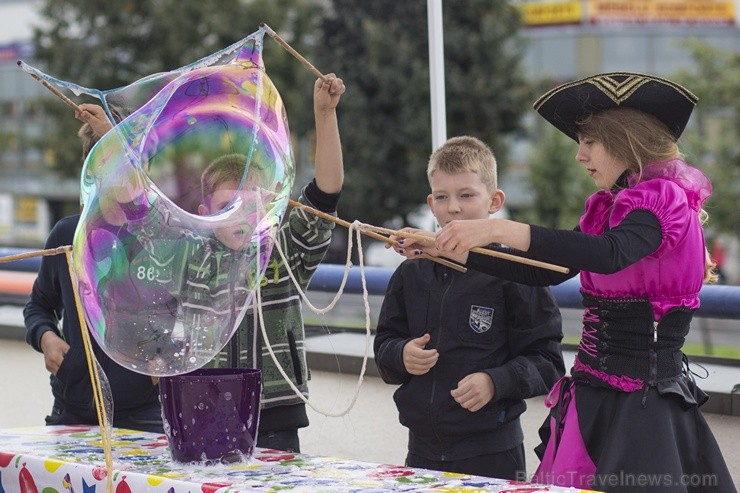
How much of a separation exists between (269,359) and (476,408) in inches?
23.5

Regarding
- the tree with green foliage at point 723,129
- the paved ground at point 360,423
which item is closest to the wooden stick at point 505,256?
the paved ground at point 360,423

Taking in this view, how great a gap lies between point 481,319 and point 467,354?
0.33 feet

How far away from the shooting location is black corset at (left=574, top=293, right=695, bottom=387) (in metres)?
2.47

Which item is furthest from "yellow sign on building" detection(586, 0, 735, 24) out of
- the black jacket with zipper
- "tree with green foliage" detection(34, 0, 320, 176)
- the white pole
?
the black jacket with zipper

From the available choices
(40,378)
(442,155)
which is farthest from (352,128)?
(442,155)

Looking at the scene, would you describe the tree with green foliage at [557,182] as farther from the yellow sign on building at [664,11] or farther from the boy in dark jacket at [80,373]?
the boy in dark jacket at [80,373]

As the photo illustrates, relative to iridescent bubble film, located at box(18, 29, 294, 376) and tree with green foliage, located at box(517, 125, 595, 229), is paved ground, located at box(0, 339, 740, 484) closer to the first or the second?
iridescent bubble film, located at box(18, 29, 294, 376)

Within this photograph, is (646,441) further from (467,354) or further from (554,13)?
(554,13)

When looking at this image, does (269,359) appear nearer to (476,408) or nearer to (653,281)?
(476,408)

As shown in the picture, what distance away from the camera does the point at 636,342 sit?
8.17 ft

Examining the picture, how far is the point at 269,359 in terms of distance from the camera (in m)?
A: 3.05

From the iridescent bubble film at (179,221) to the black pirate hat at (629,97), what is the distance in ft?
2.33

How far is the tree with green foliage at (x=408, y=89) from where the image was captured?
19484 mm

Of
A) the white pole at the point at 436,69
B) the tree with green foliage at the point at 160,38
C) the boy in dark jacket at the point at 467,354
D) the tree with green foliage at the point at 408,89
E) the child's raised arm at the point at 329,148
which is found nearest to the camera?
the boy in dark jacket at the point at 467,354
